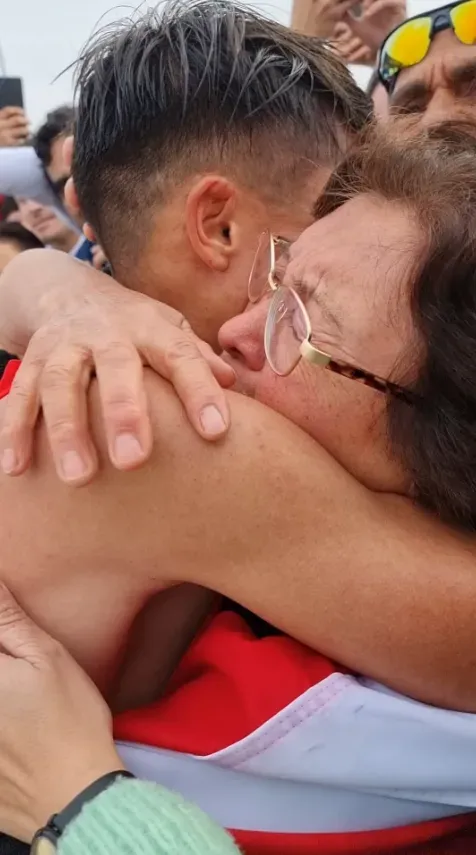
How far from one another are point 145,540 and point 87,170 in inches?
25.7

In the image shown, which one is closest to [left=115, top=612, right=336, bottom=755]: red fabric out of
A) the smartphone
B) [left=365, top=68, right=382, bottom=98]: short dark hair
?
[left=365, top=68, right=382, bottom=98]: short dark hair

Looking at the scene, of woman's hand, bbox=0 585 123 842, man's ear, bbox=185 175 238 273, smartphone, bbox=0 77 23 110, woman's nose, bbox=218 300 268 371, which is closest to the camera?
woman's hand, bbox=0 585 123 842

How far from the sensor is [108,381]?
0.71 meters

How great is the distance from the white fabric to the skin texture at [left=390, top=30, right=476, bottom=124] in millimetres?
1196

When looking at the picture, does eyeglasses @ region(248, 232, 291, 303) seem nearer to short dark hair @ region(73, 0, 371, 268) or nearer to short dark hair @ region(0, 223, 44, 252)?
short dark hair @ region(73, 0, 371, 268)

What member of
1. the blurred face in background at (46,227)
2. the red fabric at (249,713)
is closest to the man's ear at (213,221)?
the red fabric at (249,713)

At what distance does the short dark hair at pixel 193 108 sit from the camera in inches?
43.5

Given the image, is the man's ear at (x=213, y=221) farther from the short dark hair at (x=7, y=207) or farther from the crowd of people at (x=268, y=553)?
the short dark hair at (x=7, y=207)

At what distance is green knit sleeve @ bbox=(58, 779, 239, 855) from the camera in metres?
0.62

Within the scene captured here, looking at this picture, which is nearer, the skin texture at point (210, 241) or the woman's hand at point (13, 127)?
the skin texture at point (210, 241)

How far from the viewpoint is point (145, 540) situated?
0.74 metres

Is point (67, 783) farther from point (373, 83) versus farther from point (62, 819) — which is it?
point (373, 83)

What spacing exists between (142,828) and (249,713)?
0.16 metres

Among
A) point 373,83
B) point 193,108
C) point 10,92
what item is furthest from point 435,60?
point 10,92
